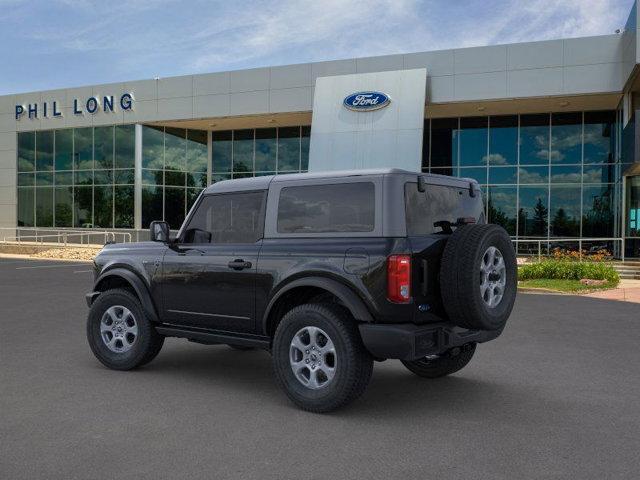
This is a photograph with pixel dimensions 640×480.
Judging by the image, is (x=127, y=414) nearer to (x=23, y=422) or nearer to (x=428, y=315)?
(x=23, y=422)

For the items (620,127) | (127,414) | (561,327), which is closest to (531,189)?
(620,127)

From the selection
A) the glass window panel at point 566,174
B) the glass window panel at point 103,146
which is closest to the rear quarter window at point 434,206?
the glass window panel at point 566,174

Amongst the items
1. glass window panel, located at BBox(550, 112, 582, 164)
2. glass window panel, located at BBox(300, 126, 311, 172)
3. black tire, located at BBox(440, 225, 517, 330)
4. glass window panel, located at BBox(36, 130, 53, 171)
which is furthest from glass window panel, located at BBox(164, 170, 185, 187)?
black tire, located at BBox(440, 225, 517, 330)

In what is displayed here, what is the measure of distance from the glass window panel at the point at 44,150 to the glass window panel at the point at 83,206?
2.49m

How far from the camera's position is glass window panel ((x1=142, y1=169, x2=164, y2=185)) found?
3291 centimetres

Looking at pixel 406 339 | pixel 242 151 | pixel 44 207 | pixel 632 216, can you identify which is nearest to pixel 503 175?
pixel 632 216

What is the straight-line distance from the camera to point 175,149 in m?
33.5

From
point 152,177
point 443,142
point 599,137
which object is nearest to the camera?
point 599,137

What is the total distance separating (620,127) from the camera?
25.2 meters

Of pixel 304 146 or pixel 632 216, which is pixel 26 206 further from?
pixel 632 216

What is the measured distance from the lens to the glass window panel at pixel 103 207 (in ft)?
109

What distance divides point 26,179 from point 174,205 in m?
9.44

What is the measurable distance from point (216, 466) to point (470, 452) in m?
1.67

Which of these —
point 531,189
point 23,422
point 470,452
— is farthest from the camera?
point 531,189
